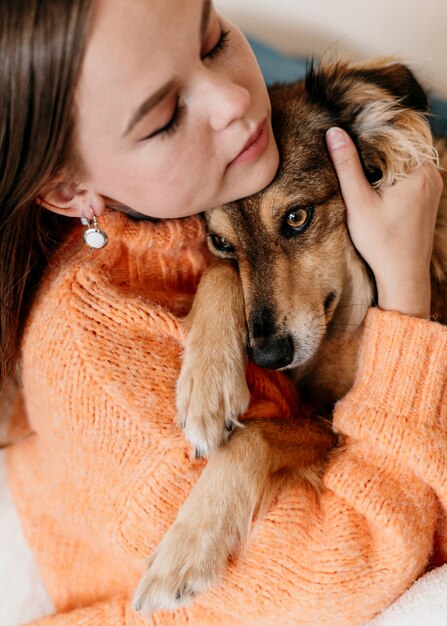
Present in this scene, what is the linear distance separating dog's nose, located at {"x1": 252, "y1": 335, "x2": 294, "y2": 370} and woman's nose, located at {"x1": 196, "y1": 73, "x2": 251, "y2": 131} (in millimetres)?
488

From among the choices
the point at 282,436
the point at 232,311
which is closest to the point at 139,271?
the point at 232,311

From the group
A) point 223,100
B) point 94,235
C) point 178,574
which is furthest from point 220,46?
point 178,574

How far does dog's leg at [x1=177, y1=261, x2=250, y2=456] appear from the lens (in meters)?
1.19

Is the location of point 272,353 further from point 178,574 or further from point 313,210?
point 178,574

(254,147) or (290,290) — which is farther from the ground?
(254,147)

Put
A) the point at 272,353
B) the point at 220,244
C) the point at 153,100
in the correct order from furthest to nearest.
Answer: the point at 220,244
the point at 272,353
the point at 153,100

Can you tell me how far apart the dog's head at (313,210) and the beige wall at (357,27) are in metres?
0.21

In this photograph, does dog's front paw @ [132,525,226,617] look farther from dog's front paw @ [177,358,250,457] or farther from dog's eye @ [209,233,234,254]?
dog's eye @ [209,233,234,254]

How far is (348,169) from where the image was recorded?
136 centimetres

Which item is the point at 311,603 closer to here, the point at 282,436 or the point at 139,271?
the point at 282,436

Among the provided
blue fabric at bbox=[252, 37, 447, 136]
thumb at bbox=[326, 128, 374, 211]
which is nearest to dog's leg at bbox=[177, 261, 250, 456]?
thumb at bbox=[326, 128, 374, 211]

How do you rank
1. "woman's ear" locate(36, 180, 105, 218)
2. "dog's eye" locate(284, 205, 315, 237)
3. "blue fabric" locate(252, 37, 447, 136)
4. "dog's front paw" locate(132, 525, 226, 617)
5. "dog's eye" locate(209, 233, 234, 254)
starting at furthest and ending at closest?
"blue fabric" locate(252, 37, 447, 136) → "dog's eye" locate(209, 233, 234, 254) → "dog's eye" locate(284, 205, 315, 237) → "woman's ear" locate(36, 180, 105, 218) → "dog's front paw" locate(132, 525, 226, 617)

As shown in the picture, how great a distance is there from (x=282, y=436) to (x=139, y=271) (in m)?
0.53

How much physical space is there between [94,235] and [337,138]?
1.98 feet
